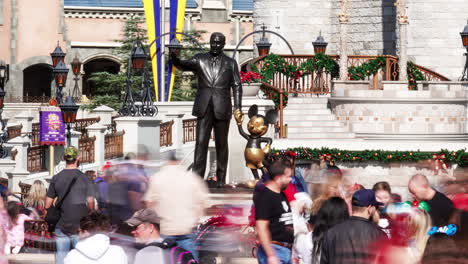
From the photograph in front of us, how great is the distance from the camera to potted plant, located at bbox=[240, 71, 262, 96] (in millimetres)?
21578

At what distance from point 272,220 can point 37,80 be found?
5437 cm

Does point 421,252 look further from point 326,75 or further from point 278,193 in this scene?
point 326,75

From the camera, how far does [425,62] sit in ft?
116

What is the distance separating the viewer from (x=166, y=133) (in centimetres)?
2512

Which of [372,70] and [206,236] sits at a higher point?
[372,70]

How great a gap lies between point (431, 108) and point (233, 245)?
19.2m

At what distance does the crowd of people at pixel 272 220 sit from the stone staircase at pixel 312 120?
15904 millimetres

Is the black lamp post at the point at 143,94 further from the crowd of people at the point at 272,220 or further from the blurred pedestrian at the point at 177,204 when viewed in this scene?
the blurred pedestrian at the point at 177,204

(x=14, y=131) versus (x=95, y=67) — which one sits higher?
(x=95, y=67)

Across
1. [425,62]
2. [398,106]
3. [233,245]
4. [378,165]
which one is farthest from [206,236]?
[425,62]

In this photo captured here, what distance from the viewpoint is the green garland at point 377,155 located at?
20.2 m

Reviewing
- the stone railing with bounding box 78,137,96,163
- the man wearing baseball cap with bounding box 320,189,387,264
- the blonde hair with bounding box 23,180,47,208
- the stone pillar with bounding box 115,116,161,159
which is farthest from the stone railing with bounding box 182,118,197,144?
the man wearing baseball cap with bounding box 320,189,387,264

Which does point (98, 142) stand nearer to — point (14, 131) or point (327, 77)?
point (327, 77)

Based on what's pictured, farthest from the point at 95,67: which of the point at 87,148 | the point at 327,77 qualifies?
the point at 87,148
